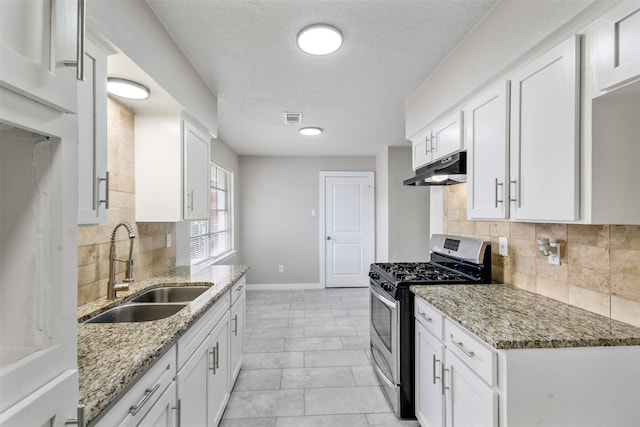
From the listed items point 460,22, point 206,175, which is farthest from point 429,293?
point 206,175

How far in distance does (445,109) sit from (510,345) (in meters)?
1.62

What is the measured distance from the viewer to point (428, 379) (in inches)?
72.9

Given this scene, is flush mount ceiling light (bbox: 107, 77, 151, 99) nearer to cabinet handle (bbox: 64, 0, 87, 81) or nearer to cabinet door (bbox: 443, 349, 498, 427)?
cabinet handle (bbox: 64, 0, 87, 81)

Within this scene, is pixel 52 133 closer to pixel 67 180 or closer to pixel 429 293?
pixel 67 180

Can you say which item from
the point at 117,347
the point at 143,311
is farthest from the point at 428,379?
the point at 143,311

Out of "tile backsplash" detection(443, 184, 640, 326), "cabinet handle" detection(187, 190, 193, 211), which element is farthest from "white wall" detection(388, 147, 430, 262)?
"cabinet handle" detection(187, 190, 193, 211)

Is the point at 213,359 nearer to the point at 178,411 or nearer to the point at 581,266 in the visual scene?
the point at 178,411

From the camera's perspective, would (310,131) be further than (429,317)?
Yes

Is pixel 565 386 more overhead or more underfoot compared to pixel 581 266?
more underfoot

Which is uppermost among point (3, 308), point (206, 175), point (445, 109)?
point (445, 109)

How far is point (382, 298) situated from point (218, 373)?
123 centimetres

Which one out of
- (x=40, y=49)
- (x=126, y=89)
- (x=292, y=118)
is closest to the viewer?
(x=40, y=49)

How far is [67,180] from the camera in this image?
0.61m

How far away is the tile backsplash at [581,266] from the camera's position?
1313mm
